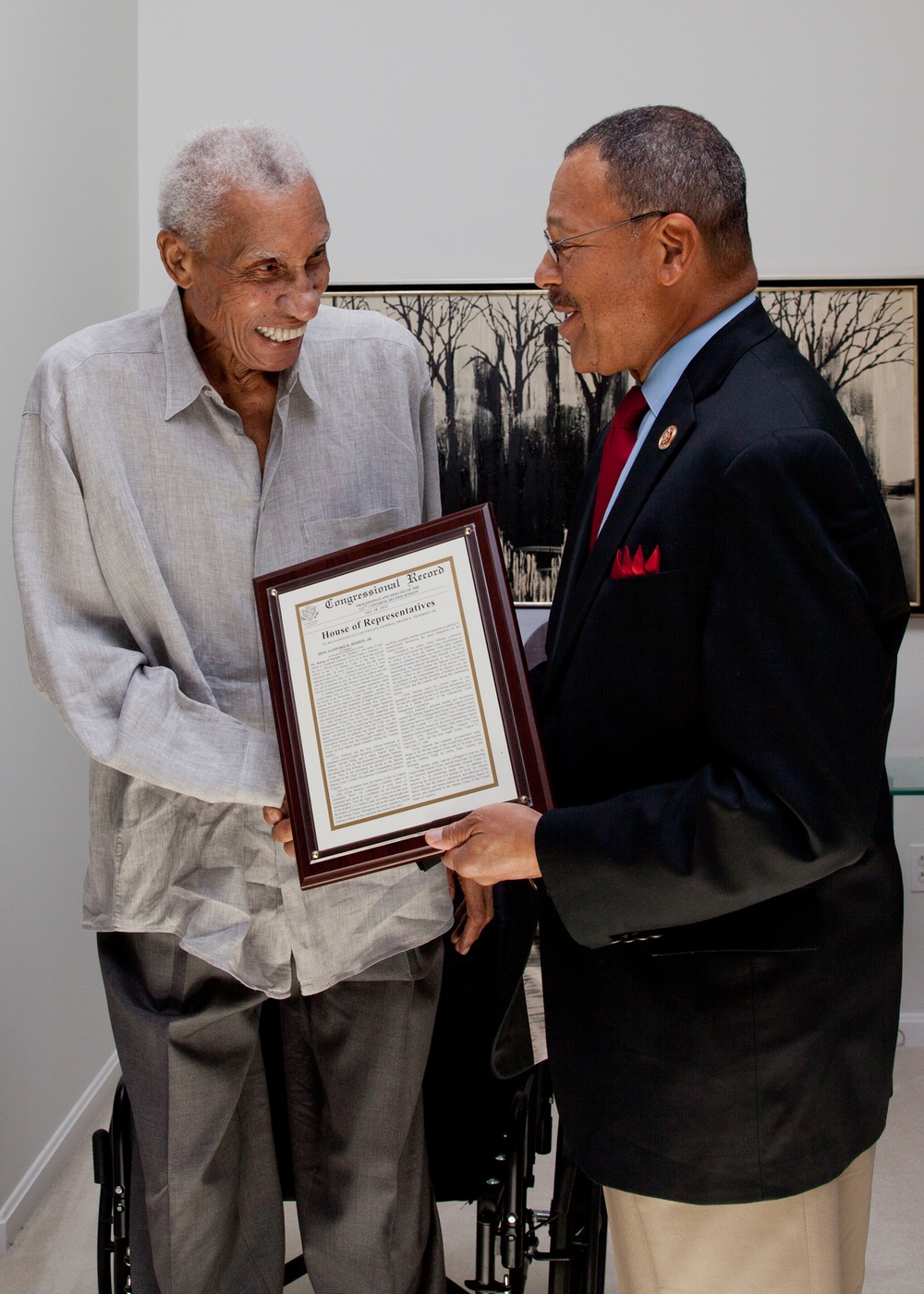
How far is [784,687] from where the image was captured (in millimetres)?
1093

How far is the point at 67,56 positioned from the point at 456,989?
8.10 feet

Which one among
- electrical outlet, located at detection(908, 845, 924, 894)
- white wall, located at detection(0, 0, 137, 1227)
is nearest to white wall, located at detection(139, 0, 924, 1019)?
white wall, located at detection(0, 0, 137, 1227)

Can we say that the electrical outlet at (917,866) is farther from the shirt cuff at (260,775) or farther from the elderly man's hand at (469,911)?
the shirt cuff at (260,775)

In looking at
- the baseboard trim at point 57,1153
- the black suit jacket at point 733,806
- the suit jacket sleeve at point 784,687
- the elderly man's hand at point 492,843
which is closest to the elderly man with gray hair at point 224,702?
the elderly man's hand at point 492,843

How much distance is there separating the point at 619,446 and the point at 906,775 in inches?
90.9

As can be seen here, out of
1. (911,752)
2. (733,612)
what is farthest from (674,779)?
(911,752)

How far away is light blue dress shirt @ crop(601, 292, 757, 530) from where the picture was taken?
4.38 ft

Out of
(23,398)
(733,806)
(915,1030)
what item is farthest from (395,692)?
(915,1030)

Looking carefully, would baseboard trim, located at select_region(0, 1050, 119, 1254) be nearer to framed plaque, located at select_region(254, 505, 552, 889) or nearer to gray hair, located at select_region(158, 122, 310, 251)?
framed plaque, located at select_region(254, 505, 552, 889)

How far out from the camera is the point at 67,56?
2.92 m

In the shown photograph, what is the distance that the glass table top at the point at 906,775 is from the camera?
3.20 m

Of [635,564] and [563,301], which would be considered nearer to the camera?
[635,564]

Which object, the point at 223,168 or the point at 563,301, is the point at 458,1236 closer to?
the point at 563,301

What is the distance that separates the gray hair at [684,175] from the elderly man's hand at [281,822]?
2.88ft
